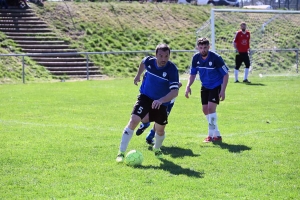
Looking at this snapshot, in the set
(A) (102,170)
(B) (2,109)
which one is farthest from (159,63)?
(B) (2,109)

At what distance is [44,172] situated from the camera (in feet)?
23.6

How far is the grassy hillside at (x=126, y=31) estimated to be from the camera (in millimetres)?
26125

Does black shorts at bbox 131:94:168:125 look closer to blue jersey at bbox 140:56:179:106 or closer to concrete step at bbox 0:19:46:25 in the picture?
blue jersey at bbox 140:56:179:106

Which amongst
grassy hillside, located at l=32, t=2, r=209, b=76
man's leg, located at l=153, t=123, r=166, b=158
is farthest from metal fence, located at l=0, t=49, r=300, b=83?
man's leg, located at l=153, t=123, r=166, b=158

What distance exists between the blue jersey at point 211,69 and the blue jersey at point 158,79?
194 cm

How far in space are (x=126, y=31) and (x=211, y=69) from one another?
23981 mm

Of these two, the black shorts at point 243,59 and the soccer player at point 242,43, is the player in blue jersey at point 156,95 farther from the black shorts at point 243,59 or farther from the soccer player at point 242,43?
the black shorts at point 243,59

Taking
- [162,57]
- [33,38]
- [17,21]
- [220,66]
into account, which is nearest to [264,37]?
[33,38]

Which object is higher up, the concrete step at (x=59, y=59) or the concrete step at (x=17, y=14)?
the concrete step at (x=17, y=14)

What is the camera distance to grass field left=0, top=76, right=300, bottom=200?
20.8 feet

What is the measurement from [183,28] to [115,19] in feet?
15.0

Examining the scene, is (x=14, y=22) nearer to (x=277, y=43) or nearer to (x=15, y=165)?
(x=277, y=43)

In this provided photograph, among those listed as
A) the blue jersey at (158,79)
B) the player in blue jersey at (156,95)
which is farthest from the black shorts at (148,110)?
the blue jersey at (158,79)

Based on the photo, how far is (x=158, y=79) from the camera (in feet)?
26.4
